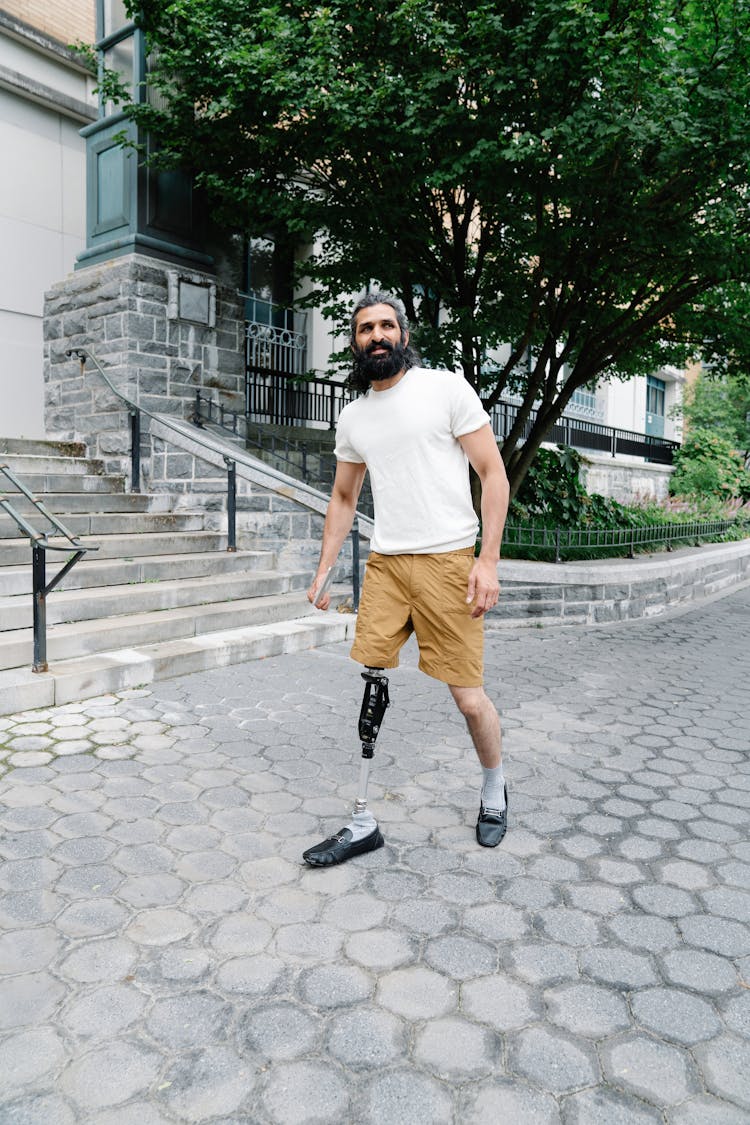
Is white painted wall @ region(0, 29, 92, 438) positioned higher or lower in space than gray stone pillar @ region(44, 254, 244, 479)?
higher

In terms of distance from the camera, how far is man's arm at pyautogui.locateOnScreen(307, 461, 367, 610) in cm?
332

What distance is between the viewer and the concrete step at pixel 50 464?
8.01m

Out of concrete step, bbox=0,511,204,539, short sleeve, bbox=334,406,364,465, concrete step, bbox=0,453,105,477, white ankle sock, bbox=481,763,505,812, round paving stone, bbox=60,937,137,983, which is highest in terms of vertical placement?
concrete step, bbox=0,453,105,477

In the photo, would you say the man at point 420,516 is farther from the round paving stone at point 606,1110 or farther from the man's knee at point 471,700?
the round paving stone at point 606,1110

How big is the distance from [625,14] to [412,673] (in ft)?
19.4

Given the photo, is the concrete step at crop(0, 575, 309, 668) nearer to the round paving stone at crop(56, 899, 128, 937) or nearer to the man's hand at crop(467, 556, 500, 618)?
the round paving stone at crop(56, 899, 128, 937)

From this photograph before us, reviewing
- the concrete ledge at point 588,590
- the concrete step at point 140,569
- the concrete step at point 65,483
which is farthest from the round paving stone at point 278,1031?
the concrete step at point 65,483

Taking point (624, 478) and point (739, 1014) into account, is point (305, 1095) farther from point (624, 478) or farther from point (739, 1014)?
point (624, 478)

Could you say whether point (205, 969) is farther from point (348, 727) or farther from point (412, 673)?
point (412, 673)

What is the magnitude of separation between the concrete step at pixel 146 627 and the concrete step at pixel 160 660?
71 millimetres

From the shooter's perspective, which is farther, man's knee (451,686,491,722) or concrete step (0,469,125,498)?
concrete step (0,469,125,498)

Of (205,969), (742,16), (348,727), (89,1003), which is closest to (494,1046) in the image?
(205,969)

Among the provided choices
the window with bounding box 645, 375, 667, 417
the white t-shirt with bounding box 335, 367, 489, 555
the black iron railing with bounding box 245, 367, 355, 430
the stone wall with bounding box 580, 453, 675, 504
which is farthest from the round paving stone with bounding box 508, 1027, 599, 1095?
the window with bounding box 645, 375, 667, 417

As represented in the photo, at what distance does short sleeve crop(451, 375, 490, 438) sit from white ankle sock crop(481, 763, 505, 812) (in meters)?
1.42
